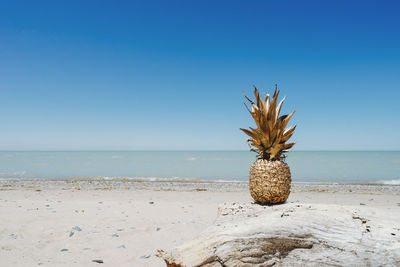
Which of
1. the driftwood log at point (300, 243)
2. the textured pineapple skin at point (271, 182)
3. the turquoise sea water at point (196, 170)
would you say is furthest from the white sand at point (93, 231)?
the turquoise sea water at point (196, 170)

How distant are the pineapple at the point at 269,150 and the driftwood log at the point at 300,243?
3.50 feet

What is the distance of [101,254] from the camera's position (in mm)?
4281

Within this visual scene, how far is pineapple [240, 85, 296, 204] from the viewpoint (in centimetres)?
397

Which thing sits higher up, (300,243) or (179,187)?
(300,243)

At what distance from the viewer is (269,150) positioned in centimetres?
423

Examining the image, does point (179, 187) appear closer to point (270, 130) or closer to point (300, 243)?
point (270, 130)

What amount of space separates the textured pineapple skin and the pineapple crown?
0.70ft

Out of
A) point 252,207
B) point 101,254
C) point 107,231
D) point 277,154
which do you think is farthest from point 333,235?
point 107,231

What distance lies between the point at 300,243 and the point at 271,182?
145 cm

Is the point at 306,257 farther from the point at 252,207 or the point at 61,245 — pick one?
the point at 61,245

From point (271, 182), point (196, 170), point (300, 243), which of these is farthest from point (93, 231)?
point (196, 170)

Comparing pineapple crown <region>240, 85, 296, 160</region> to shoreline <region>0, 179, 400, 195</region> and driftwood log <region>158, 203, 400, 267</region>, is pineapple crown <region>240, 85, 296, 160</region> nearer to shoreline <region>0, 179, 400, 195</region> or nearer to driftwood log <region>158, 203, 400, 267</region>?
driftwood log <region>158, 203, 400, 267</region>

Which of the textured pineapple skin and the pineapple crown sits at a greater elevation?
the pineapple crown

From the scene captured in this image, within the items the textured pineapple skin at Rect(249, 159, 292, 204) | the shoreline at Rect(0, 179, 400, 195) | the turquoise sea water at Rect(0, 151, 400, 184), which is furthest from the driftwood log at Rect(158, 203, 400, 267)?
the turquoise sea water at Rect(0, 151, 400, 184)
